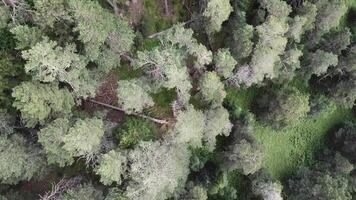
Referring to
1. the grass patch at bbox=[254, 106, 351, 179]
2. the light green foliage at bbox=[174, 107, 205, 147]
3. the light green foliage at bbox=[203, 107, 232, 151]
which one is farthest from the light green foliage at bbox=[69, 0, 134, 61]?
the grass patch at bbox=[254, 106, 351, 179]

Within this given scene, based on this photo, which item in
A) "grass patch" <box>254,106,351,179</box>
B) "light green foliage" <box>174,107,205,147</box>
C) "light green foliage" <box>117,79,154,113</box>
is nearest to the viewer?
"light green foliage" <box>117,79,154,113</box>

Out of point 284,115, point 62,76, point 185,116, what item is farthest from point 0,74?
point 284,115

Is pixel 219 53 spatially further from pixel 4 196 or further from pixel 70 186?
pixel 4 196

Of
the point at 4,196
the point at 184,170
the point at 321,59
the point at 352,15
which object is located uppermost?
the point at 352,15

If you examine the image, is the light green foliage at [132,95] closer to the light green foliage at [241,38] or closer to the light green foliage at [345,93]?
the light green foliage at [241,38]

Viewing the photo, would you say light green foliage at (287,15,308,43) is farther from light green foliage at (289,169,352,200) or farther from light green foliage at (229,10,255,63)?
light green foliage at (289,169,352,200)

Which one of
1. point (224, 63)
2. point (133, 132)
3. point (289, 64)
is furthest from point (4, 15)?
point (289, 64)

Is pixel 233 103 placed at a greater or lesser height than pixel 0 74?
greater

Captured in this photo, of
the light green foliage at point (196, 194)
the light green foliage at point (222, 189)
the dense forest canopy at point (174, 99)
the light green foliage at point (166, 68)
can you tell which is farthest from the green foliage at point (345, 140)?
the light green foliage at point (166, 68)
